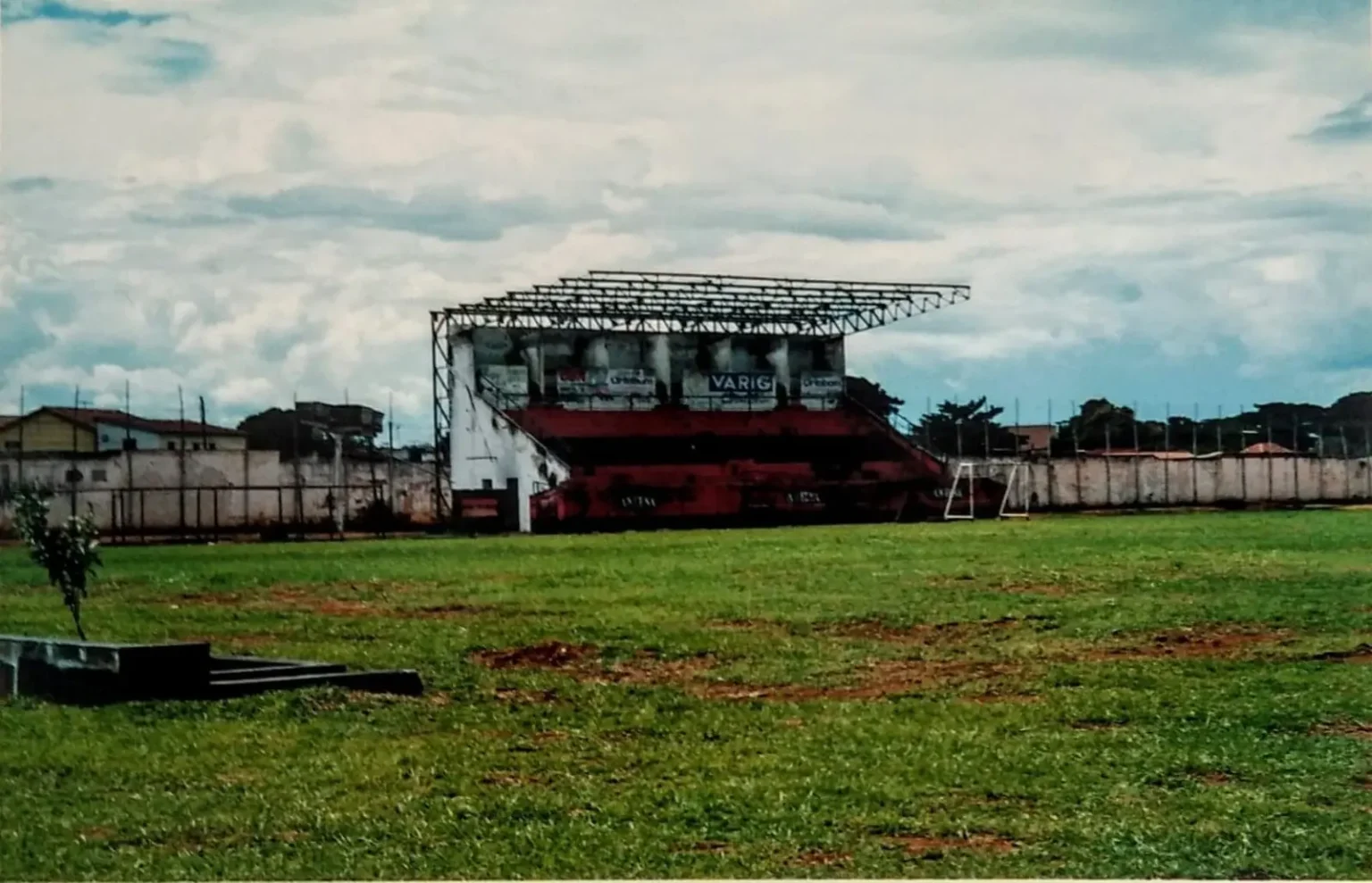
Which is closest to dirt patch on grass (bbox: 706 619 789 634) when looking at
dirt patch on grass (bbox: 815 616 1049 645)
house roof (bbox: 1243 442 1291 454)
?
dirt patch on grass (bbox: 815 616 1049 645)

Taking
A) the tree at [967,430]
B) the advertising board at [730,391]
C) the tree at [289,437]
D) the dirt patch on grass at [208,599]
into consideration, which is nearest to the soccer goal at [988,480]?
the tree at [967,430]

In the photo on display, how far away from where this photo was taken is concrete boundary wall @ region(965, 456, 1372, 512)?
12538 mm

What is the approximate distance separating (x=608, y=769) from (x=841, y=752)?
96 cm

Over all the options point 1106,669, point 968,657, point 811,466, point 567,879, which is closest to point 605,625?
point 968,657

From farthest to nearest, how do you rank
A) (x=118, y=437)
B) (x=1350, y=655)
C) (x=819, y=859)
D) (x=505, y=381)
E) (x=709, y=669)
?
1. (x=505, y=381)
2. (x=709, y=669)
3. (x=1350, y=655)
4. (x=118, y=437)
5. (x=819, y=859)

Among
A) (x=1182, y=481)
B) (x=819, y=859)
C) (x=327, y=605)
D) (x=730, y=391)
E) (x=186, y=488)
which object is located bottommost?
(x=819, y=859)

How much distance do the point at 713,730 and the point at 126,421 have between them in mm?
3278

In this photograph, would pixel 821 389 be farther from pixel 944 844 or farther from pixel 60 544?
pixel 944 844

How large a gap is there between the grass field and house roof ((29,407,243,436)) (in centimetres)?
81

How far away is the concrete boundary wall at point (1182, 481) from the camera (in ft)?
41.1

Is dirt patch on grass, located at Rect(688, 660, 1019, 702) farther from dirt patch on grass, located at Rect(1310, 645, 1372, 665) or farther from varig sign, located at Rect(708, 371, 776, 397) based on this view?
varig sign, located at Rect(708, 371, 776, 397)

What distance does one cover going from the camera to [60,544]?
863 cm

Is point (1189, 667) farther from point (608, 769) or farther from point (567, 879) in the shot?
point (567, 879)

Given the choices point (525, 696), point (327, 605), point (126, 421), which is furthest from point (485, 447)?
point (525, 696)
